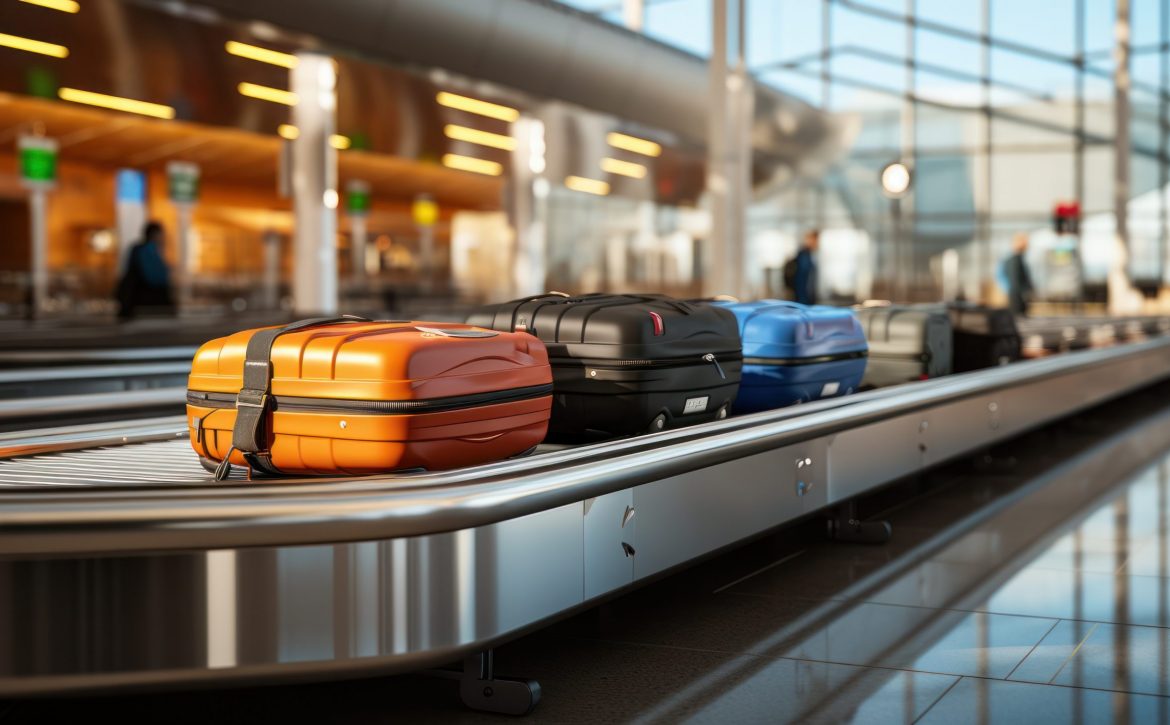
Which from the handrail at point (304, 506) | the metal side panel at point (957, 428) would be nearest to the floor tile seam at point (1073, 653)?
the handrail at point (304, 506)

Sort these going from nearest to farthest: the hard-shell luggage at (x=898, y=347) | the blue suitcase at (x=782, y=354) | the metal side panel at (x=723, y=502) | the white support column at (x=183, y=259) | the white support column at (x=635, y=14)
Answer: the metal side panel at (x=723, y=502) < the blue suitcase at (x=782, y=354) < the hard-shell luggage at (x=898, y=347) < the white support column at (x=183, y=259) < the white support column at (x=635, y=14)

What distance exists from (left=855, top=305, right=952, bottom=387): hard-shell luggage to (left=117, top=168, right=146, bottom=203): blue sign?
17.5 m

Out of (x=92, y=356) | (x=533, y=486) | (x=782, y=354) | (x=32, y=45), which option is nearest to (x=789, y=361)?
(x=782, y=354)

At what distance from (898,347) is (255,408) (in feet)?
12.1

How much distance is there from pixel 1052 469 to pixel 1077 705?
4302mm

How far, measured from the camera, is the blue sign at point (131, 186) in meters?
20.5

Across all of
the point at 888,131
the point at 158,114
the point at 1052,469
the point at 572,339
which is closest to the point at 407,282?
the point at 888,131

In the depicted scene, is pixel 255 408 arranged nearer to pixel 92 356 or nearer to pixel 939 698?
pixel 939 698

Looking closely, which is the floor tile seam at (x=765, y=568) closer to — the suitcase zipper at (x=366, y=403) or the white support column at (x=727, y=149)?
the suitcase zipper at (x=366, y=403)

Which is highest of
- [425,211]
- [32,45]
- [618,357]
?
[425,211]

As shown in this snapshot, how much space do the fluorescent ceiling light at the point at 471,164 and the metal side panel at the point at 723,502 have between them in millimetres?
16173

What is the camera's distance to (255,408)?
8.91 feet

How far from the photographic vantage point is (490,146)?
731 inches

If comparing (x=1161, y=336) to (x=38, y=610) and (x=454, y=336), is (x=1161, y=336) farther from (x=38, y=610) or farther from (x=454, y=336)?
(x=38, y=610)
